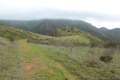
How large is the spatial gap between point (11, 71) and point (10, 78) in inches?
125

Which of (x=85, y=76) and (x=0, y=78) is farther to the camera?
(x=85, y=76)

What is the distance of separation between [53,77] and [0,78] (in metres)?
4.07

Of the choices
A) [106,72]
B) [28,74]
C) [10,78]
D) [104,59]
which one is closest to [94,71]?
[106,72]

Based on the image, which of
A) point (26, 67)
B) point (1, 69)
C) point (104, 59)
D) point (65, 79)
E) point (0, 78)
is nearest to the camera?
point (0, 78)

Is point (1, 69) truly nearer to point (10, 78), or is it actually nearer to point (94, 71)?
point (10, 78)

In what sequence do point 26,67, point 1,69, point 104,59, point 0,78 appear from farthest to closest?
point 104,59 < point 26,67 < point 1,69 < point 0,78

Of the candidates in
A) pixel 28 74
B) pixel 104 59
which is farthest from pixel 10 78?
pixel 104 59

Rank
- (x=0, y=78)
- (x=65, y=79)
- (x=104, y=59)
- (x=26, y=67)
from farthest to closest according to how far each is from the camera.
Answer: (x=104, y=59)
(x=26, y=67)
(x=65, y=79)
(x=0, y=78)

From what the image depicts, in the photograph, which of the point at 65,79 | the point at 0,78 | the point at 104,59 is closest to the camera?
the point at 0,78

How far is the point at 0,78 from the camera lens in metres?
20.3

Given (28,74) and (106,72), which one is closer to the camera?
(28,74)

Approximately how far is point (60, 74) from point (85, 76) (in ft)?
5.93

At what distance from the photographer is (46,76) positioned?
23.3 meters

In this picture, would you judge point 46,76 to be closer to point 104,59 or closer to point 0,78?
point 0,78
